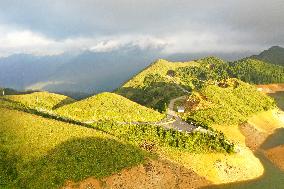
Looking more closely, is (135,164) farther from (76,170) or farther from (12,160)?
(12,160)

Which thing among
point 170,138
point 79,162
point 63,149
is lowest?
point 170,138

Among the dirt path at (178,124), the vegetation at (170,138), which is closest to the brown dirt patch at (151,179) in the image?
the vegetation at (170,138)

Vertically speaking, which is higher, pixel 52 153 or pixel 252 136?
pixel 52 153

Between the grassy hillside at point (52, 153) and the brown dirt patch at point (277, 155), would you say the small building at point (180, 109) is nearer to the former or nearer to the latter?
the brown dirt patch at point (277, 155)

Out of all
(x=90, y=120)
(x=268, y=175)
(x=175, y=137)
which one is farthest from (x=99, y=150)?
(x=268, y=175)

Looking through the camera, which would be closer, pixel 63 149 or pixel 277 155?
pixel 63 149

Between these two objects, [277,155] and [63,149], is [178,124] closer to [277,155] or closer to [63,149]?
[277,155]

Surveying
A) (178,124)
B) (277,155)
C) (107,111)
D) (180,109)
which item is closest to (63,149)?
(107,111)

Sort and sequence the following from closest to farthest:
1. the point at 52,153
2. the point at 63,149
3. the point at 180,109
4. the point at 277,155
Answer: the point at 52,153
the point at 63,149
the point at 277,155
the point at 180,109

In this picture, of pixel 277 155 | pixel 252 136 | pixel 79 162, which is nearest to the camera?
pixel 79 162
